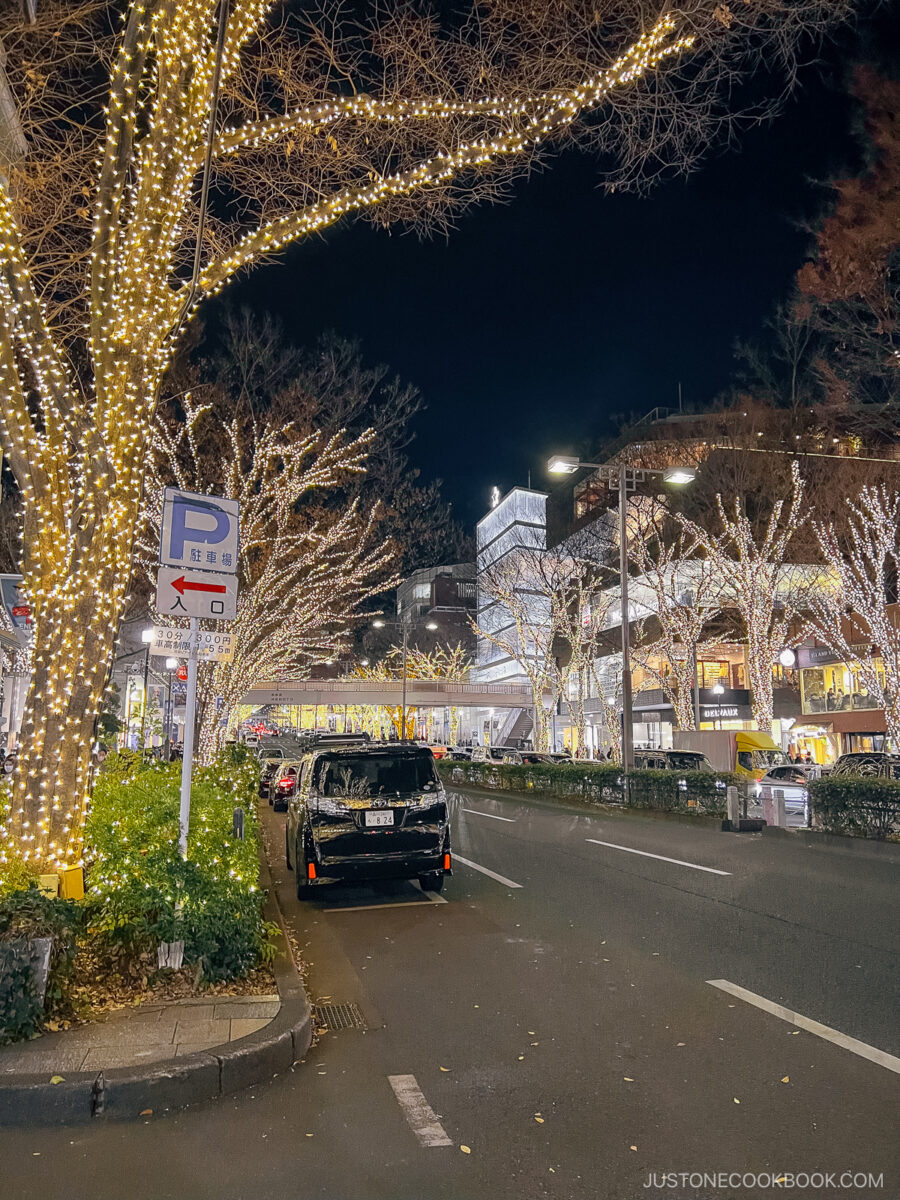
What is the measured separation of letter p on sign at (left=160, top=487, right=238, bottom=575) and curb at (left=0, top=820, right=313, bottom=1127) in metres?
4.01

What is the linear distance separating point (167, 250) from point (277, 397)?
42.4ft

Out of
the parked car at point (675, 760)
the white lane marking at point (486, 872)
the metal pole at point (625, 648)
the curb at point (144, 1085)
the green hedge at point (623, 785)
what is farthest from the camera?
the parked car at point (675, 760)

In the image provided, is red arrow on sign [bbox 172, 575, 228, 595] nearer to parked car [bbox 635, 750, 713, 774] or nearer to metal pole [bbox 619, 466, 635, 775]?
metal pole [bbox 619, 466, 635, 775]

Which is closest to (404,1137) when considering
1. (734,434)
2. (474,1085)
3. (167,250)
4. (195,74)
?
(474,1085)

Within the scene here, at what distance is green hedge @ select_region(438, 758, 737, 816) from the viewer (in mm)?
20094

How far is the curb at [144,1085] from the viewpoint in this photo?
4.40 m

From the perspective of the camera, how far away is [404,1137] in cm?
418

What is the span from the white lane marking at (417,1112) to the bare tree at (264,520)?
14436mm

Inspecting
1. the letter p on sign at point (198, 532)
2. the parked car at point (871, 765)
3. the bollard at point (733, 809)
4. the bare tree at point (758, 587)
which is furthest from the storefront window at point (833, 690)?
the letter p on sign at point (198, 532)

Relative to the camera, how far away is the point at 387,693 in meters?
67.9

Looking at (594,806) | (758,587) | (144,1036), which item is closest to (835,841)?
(594,806)

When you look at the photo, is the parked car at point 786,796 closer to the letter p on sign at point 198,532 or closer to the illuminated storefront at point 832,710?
the letter p on sign at point 198,532

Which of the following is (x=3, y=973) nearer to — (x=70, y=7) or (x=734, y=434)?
(x=70, y=7)

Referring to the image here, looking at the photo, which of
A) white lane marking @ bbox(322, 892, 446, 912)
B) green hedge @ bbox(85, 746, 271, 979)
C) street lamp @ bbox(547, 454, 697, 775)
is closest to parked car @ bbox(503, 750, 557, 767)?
street lamp @ bbox(547, 454, 697, 775)
